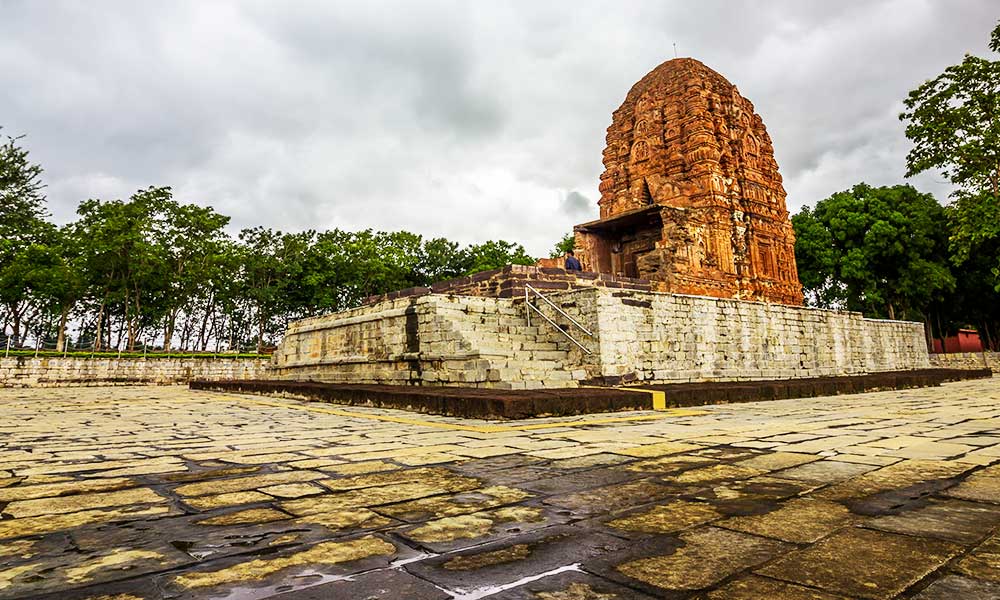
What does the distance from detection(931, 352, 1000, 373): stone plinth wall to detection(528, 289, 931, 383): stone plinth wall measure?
49.2 ft

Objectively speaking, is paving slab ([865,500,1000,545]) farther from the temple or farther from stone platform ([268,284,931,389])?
the temple

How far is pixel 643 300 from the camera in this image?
11148 mm

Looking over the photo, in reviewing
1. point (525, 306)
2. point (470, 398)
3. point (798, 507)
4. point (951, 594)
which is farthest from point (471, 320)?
point (951, 594)

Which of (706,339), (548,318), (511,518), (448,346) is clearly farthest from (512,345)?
(511,518)

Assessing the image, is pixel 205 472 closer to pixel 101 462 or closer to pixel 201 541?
pixel 101 462

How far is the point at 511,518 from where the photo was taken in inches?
88.5

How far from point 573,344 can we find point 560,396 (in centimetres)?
396

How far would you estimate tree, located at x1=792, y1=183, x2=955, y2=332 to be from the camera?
27.8 metres

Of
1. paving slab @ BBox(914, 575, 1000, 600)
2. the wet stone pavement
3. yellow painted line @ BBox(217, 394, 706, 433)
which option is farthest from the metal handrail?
paving slab @ BBox(914, 575, 1000, 600)

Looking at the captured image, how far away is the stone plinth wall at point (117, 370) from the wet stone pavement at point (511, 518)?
17.0 m

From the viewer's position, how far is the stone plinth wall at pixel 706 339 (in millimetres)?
10445

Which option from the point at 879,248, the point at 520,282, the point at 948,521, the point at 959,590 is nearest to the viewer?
the point at 959,590

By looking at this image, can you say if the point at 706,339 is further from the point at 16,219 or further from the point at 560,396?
the point at 16,219

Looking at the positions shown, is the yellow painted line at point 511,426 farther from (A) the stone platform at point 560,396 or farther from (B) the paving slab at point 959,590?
(B) the paving slab at point 959,590
